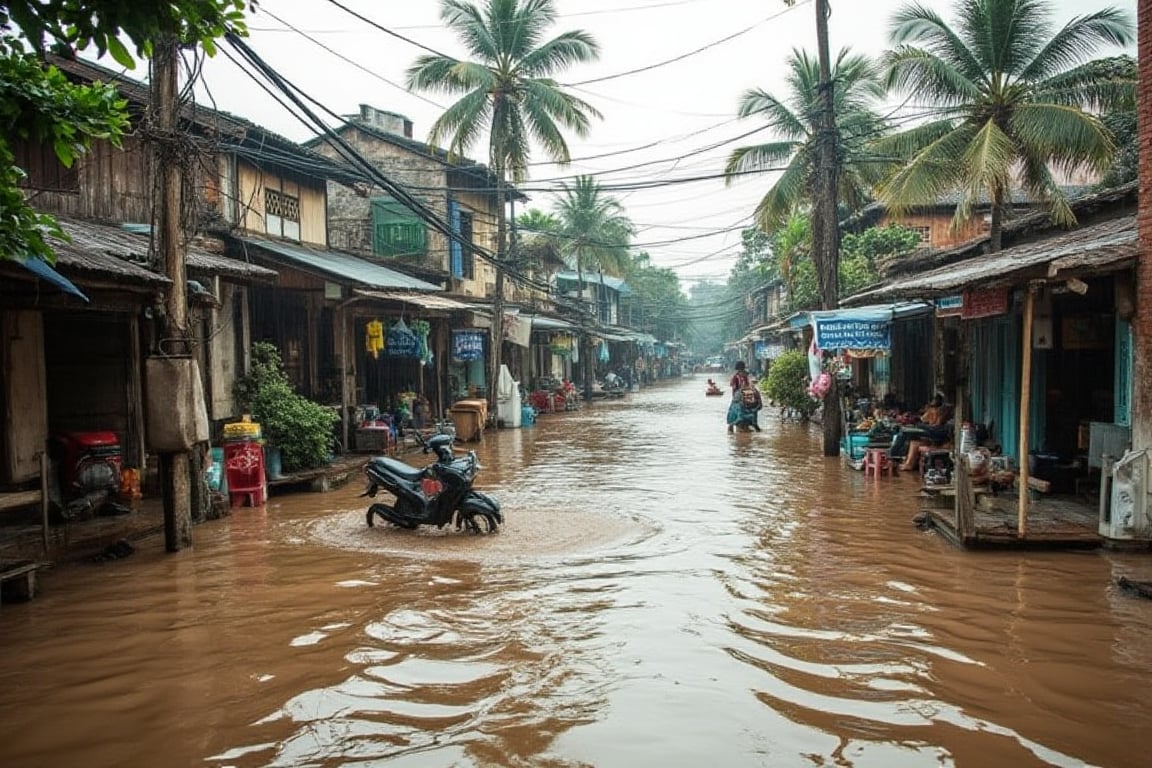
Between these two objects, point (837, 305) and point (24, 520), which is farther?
Answer: point (837, 305)

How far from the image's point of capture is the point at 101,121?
5.65m

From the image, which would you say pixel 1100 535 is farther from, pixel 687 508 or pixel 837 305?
pixel 837 305

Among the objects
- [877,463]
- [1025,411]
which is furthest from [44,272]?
[877,463]

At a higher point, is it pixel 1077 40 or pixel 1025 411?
pixel 1077 40

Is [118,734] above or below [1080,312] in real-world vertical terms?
below

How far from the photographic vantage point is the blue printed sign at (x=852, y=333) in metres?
16.2

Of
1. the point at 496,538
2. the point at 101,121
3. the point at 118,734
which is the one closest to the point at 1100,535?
the point at 496,538

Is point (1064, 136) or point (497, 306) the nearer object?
point (1064, 136)

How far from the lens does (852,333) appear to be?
16188 millimetres

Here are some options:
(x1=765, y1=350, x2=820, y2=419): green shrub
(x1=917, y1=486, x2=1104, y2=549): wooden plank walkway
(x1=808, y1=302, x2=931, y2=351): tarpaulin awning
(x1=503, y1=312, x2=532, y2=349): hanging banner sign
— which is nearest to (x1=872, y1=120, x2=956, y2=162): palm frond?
(x1=808, y1=302, x2=931, y2=351): tarpaulin awning

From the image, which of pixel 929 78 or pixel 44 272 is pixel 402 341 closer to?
pixel 929 78

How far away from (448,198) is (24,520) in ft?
64.2

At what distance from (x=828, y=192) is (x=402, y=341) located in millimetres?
9863

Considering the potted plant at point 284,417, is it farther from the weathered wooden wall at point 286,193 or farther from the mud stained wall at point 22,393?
the weathered wooden wall at point 286,193
